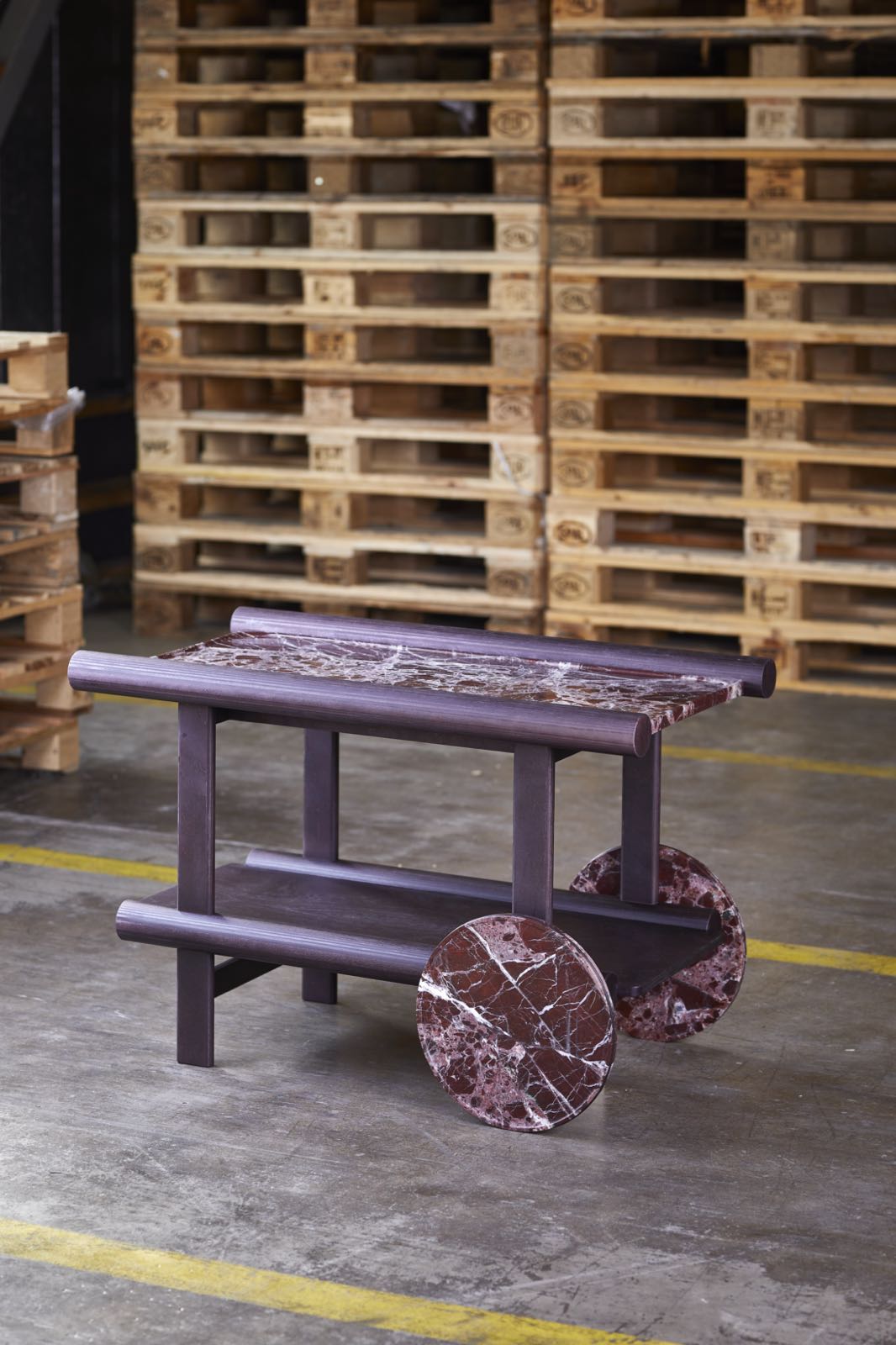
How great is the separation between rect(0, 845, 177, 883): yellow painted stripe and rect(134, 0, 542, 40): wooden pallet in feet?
13.5

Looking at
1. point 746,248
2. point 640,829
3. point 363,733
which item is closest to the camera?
point 363,733

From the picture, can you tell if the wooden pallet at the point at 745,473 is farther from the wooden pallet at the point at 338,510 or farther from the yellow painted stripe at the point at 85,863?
the yellow painted stripe at the point at 85,863

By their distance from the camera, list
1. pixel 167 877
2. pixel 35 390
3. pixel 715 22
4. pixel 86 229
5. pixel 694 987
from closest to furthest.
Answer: pixel 694 987, pixel 167 877, pixel 35 390, pixel 715 22, pixel 86 229

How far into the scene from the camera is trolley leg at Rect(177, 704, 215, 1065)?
14.1ft

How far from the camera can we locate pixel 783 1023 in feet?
15.6

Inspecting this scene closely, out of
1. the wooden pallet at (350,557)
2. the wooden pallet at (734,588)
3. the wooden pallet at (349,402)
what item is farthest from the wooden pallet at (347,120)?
the wooden pallet at (734,588)

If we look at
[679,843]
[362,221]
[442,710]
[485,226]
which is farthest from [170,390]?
[442,710]

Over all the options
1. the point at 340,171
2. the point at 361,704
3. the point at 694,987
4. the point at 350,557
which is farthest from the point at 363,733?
the point at 340,171

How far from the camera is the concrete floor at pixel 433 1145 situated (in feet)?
11.3

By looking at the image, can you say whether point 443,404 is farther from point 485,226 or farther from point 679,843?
point 679,843

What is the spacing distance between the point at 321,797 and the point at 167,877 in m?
1.19

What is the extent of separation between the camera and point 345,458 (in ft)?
28.8

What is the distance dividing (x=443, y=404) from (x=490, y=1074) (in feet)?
20.5

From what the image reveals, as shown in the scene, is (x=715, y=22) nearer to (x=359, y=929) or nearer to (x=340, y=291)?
(x=340, y=291)
